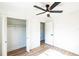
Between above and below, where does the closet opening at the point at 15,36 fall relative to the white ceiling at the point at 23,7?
below

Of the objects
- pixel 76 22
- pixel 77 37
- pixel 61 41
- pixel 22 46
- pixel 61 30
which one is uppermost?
pixel 76 22

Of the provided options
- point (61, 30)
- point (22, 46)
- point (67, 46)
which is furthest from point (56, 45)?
point (22, 46)

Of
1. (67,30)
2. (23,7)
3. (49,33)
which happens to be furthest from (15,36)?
(67,30)

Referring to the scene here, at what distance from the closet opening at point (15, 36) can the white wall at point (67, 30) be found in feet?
8.24

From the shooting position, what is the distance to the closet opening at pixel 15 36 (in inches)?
139

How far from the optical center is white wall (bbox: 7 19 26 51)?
358cm

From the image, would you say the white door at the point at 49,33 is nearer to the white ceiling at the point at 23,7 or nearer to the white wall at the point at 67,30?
the white wall at the point at 67,30

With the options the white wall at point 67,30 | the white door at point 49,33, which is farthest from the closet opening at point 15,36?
the white wall at point 67,30

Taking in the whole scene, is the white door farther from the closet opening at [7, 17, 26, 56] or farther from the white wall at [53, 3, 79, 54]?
the closet opening at [7, 17, 26, 56]

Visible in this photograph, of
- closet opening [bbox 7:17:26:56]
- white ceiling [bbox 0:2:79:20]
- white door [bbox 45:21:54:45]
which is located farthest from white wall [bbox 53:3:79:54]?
closet opening [bbox 7:17:26:56]

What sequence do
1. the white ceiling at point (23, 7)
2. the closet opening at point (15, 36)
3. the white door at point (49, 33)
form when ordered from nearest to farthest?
the white ceiling at point (23, 7), the closet opening at point (15, 36), the white door at point (49, 33)

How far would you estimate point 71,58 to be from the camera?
546 millimetres

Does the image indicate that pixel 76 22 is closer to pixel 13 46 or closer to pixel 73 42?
pixel 73 42

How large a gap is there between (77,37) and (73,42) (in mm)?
386
